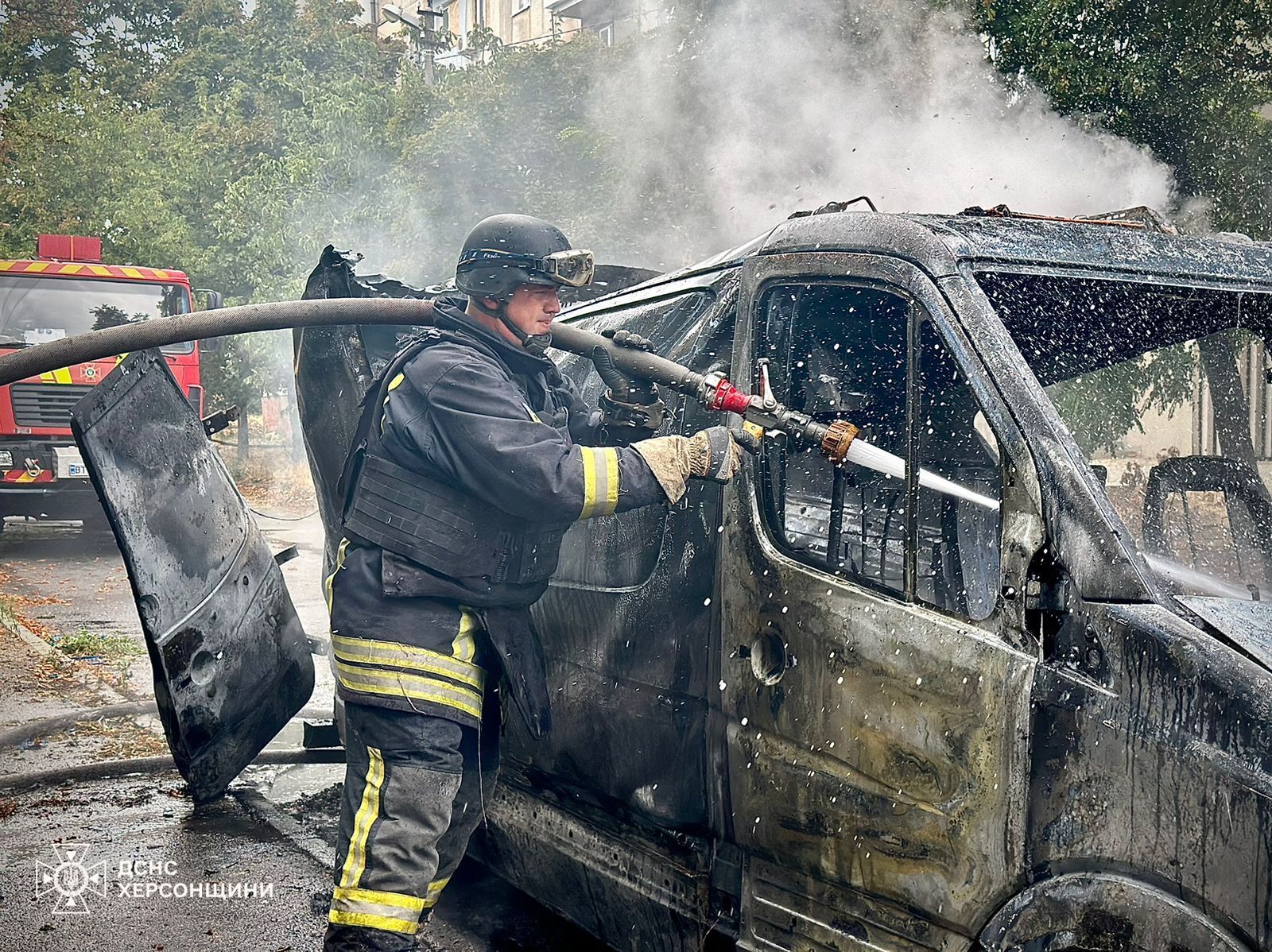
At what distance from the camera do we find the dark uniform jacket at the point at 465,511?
2.88m

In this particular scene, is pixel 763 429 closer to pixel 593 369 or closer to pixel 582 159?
pixel 593 369

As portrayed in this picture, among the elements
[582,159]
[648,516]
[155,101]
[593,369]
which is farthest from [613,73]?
[155,101]

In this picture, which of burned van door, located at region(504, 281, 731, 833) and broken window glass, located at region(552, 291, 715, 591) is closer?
burned van door, located at region(504, 281, 731, 833)

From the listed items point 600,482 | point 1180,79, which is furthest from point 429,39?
point 600,482

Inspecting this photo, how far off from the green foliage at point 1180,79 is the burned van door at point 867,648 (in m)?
3.71

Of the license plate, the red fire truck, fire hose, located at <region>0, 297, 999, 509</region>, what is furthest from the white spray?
the license plate

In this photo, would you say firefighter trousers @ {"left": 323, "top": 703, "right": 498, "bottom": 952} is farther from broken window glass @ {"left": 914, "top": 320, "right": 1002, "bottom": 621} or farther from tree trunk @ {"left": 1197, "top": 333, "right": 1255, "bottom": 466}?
tree trunk @ {"left": 1197, "top": 333, "right": 1255, "bottom": 466}

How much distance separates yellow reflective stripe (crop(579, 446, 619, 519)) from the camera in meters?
2.86

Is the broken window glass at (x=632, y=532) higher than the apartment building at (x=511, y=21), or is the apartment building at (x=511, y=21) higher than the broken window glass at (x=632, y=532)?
the apartment building at (x=511, y=21)

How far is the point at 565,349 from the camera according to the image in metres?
3.49

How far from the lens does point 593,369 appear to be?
3.89m

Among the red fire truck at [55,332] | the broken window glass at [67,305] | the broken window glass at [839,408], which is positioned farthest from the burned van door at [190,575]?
the broken window glass at [67,305]

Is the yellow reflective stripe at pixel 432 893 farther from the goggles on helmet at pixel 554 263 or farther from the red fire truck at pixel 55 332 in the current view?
the red fire truck at pixel 55 332

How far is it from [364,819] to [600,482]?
0.99 m
